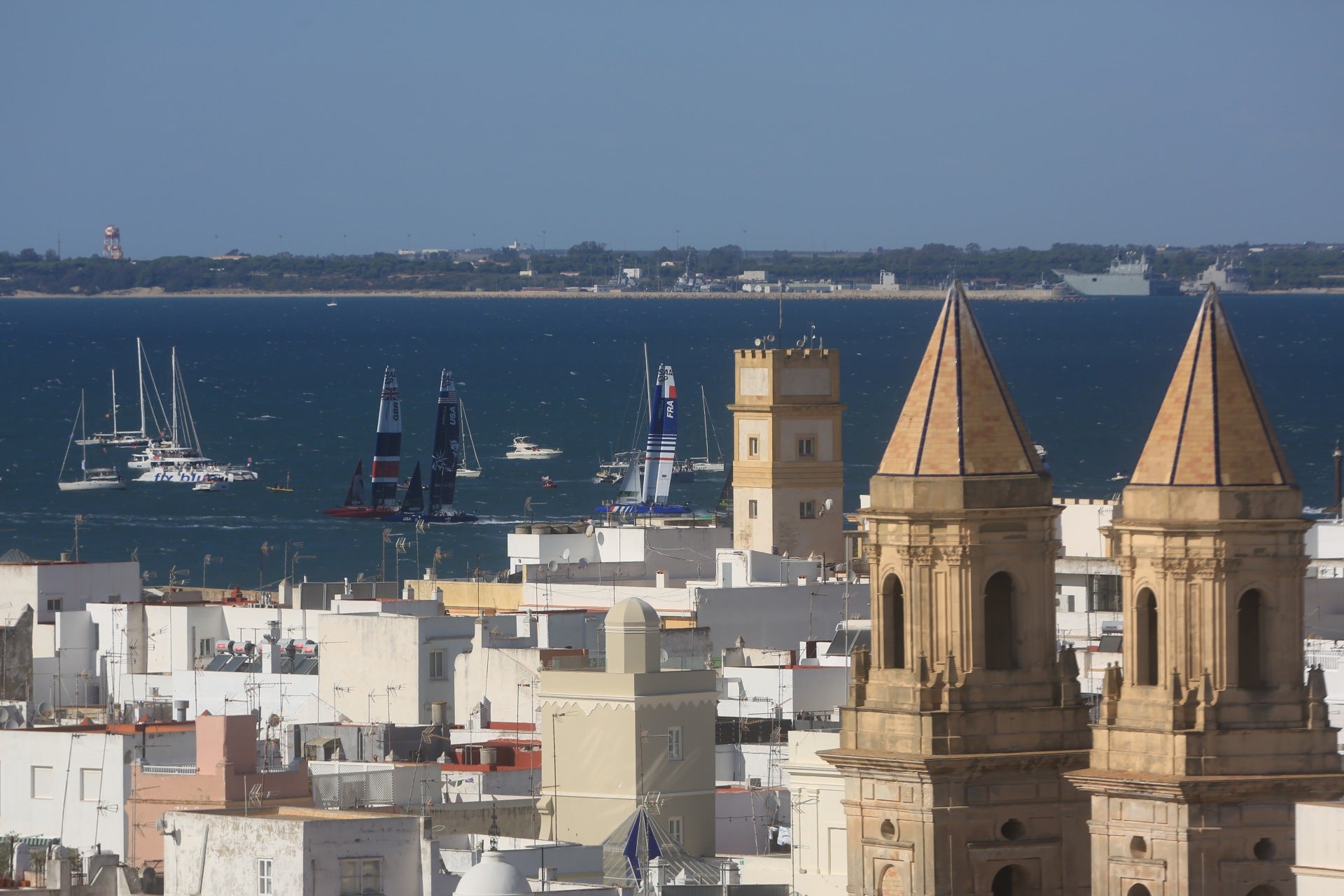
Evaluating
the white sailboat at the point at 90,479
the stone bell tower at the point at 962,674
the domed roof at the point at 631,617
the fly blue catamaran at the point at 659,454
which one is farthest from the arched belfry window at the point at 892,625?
the white sailboat at the point at 90,479

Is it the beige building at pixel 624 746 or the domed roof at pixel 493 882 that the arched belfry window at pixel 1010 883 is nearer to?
the domed roof at pixel 493 882

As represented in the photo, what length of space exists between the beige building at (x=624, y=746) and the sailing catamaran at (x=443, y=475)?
106m

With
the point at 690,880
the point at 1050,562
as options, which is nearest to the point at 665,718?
the point at 690,880

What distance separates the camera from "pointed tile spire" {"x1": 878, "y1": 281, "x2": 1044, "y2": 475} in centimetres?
3497

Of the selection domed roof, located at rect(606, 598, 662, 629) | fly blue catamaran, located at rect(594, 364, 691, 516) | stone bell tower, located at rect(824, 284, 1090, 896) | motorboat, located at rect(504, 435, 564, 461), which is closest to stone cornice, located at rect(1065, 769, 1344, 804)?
stone bell tower, located at rect(824, 284, 1090, 896)

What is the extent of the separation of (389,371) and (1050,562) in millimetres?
132329

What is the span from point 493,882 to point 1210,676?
725 cm

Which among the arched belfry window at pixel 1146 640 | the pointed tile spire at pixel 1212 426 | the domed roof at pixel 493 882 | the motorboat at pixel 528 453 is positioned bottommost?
the domed roof at pixel 493 882

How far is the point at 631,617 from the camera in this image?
4712 centimetres

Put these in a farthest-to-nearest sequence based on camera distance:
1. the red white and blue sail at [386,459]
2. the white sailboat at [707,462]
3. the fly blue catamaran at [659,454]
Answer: the white sailboat at [707,462]
the red white and blue sail at [386,459]
the fly blue catamaran at [659,454]

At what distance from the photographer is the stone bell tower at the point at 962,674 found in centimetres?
3428

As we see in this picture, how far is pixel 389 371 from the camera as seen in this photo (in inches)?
6555

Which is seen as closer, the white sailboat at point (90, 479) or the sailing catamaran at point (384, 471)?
the sailing catamaran at point (384, 471)

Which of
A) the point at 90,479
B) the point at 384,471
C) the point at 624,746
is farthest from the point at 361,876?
the point at 90,479
